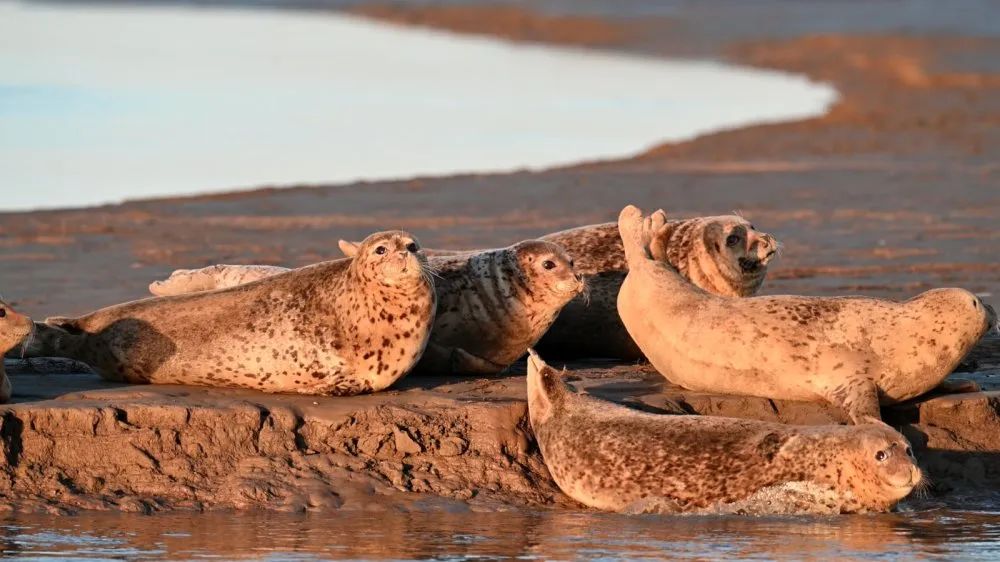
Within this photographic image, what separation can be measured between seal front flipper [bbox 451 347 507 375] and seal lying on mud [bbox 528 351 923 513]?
1.17 m

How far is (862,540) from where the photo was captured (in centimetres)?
740

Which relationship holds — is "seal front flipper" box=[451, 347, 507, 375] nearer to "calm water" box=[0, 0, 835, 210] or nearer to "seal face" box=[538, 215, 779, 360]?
"seal face" box=[538, 215, 779, 360]

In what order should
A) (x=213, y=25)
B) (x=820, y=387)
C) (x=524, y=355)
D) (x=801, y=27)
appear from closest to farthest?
(x=820, y=387) < (x=524, y=355) < (x=801, y=27) < (x=213, y=25)

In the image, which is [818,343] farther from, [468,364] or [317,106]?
[317,106]

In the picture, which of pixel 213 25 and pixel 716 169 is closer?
pixel 716 169

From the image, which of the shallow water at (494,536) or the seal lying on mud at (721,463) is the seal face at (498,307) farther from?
the shallow water at (494,536)

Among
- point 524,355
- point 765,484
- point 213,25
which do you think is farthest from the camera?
point 213,25

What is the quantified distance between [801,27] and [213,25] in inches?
471

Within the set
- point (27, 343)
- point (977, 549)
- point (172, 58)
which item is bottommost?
point (977, 549)

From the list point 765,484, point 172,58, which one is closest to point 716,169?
point 765,484

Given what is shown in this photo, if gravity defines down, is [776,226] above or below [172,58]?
below

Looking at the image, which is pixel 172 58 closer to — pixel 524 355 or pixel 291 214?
pixel 291 214

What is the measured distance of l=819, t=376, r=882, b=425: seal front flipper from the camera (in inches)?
332

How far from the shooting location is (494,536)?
24.6 ft
